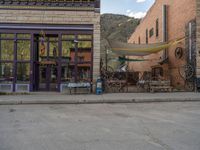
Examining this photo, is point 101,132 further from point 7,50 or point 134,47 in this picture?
point 134,47

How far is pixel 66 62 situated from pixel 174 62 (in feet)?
31.7

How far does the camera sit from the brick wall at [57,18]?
19.4m

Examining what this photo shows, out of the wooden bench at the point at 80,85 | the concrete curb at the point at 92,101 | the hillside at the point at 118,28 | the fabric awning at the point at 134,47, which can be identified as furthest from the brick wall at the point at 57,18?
the hillside at the point at 118,28

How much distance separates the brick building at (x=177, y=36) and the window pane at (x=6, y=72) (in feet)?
40.9

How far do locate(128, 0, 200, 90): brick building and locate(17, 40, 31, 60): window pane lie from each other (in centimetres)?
1136

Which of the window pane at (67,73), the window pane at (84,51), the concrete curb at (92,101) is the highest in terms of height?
the window pane at (84,51)

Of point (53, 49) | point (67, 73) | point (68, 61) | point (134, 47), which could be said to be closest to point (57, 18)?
point (53, 49)

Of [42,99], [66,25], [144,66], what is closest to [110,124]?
[42,99]

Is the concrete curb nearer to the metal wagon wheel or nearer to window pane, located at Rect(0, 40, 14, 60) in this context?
the metal wagon wheel

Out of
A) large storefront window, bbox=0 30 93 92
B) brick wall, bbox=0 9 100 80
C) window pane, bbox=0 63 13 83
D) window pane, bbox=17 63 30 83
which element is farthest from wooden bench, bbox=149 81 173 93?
window pane, bbox=0 63 13 83

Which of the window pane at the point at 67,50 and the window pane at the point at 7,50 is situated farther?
the window pane at the point at 67,50

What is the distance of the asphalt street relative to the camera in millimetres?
6176

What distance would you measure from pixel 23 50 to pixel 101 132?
44.2 ft

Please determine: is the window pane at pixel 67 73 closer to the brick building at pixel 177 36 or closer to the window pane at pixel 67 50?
the window pane at pixel 67 50
